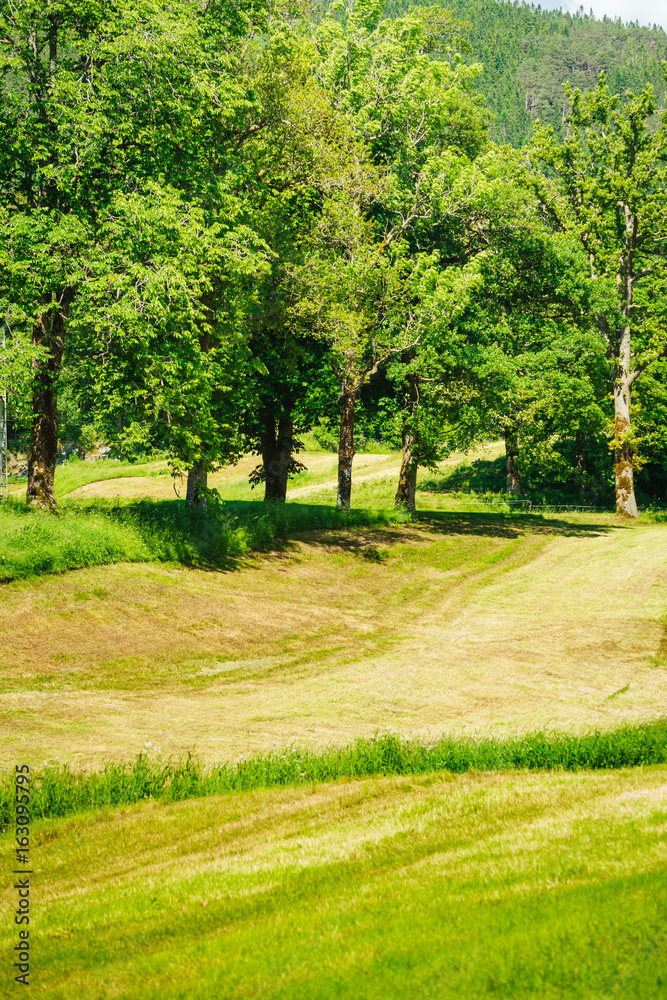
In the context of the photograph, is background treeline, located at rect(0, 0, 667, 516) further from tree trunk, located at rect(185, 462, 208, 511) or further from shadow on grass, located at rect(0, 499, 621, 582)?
shadow on grass, located at rect(0, 499, 621, 582)

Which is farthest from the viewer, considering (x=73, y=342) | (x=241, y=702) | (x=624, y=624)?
(x=73, y=342)

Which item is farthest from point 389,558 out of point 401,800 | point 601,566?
point 401,800

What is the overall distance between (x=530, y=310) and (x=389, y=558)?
16.2 m

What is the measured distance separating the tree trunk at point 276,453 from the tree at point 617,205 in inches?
623

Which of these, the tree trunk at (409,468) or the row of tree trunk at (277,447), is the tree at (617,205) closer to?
the row of tree trunk at (277,447)

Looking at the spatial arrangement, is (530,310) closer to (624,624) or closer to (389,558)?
(389,558)

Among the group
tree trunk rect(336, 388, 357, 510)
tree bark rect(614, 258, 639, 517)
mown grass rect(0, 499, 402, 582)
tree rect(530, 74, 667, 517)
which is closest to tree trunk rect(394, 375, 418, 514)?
tree trunk rect(336, 388, 357, 510)

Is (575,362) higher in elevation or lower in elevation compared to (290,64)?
lower

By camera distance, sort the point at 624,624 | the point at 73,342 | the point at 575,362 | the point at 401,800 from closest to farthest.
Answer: the point at 401,800, the point at 624,624, the point at 73,342, the point at 575,362

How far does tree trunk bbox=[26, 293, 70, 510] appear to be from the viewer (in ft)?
76.8

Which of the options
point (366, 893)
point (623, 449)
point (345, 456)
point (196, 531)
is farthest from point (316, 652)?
point (623, 449)

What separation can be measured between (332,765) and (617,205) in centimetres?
4034

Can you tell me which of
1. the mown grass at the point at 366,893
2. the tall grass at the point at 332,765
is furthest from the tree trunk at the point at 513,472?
the mown grass at the point at 366,893

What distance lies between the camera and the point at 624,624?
68.4 ft
